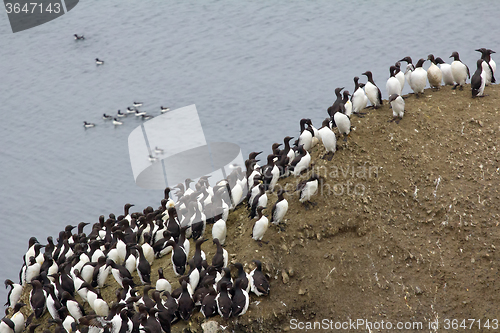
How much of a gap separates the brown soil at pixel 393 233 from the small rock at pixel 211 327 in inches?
5.1

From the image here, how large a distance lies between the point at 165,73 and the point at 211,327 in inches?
951

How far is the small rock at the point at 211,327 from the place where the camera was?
1059 cm

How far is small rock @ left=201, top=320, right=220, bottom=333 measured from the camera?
1059cm

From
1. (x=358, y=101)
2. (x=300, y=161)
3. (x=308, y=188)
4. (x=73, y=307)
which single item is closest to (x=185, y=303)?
(x=73, y=307)

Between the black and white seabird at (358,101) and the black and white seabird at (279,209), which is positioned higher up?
the black and white seabird at (358,101)

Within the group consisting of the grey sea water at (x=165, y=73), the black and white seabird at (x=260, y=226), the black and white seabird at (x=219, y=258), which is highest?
the black and white seabird at (x=260, y=226)

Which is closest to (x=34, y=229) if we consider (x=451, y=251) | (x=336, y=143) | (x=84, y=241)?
(x=84, y=241)

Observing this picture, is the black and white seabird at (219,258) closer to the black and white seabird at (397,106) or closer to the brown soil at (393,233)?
the brown soil at (393,233)

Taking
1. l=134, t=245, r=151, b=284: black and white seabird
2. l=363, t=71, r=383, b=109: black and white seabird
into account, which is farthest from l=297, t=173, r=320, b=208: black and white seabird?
l=134, t=245, r=151, b=284: black and white seabird

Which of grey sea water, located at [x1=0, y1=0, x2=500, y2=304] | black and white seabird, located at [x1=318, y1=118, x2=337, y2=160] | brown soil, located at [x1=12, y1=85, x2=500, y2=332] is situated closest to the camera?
brown soil, located at [x1=12, y1=85, x2=500, y2=332]

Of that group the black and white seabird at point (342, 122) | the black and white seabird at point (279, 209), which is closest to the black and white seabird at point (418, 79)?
the black and white seabird at point (342, 122)

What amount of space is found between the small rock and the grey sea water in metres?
11.1

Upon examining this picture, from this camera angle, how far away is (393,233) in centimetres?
1167

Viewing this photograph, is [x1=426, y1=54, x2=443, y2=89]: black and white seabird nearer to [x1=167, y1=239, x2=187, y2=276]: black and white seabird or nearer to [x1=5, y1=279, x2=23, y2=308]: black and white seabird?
[x1=167, y1=239, x2=187, y2=276]: black and white seabird
